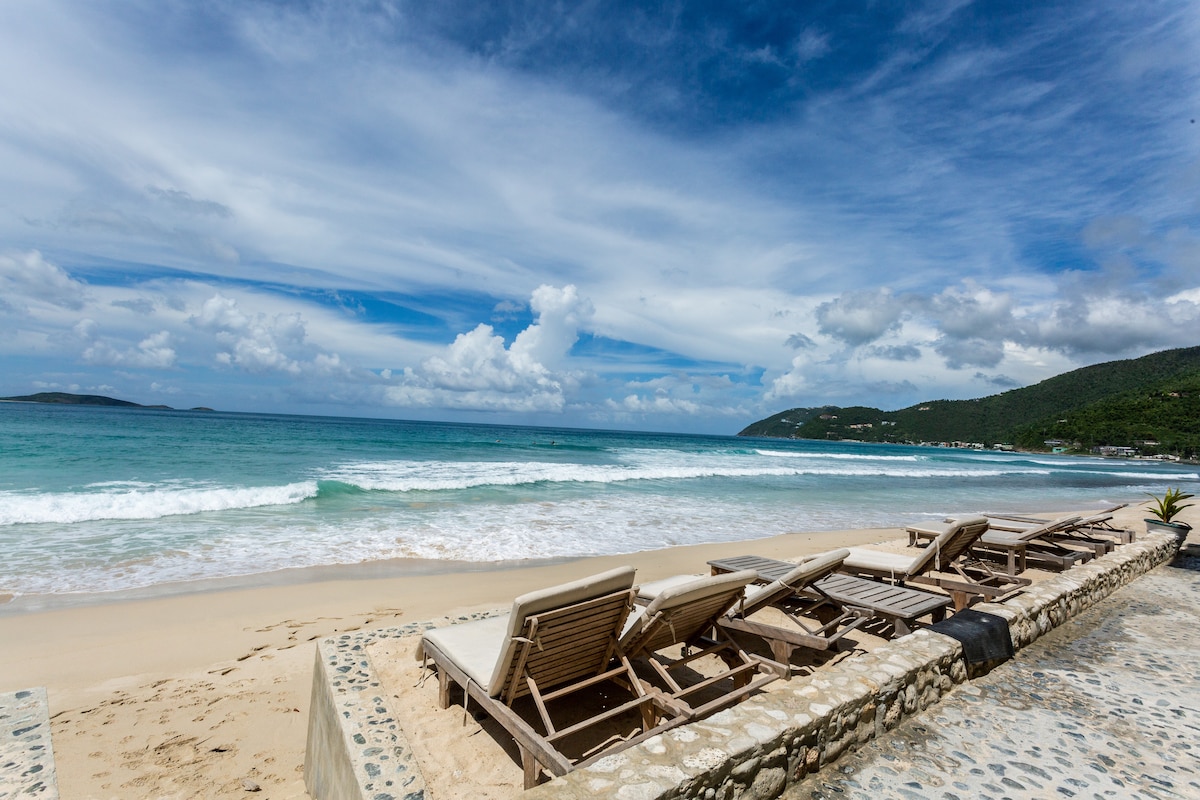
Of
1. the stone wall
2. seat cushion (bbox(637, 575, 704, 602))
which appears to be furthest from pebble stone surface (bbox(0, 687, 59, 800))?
seat cushion (bbox(637, 575, 704, 602))

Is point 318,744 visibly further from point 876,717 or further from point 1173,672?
point 1173,672

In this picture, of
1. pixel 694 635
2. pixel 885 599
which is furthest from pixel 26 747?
pixel 885 599

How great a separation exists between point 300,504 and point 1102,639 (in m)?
15.5

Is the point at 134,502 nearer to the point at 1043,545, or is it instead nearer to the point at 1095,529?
the point at 1043,545

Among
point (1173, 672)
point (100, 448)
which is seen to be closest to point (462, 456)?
point (100, 448)

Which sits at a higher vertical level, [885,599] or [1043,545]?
[885,599]

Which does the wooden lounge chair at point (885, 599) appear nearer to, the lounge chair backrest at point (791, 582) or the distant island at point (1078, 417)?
the lounge chair backrest at point (791, 582)

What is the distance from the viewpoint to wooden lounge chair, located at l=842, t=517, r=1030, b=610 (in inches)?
244

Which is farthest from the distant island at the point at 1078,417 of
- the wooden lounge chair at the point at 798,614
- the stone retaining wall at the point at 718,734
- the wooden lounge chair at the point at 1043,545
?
the stone retaining wall at the point at 718,734

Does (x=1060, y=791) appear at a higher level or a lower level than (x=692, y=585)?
lower

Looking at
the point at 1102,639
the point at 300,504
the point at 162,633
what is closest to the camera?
the point at 1102,639

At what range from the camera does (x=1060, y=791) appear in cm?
277

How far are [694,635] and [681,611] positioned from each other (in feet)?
2.39

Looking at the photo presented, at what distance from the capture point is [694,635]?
4.15 m
